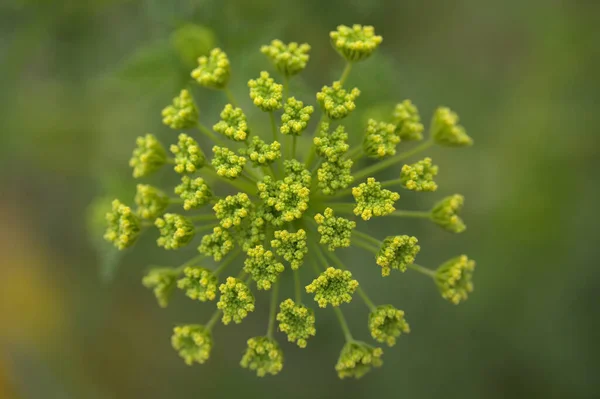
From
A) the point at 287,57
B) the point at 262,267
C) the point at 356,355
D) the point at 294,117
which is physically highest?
A: the point at 287,57

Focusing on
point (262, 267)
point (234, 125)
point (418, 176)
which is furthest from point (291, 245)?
point (418, 176)

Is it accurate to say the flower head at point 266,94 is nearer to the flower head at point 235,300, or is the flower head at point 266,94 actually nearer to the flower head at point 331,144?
the flower head at point 331,144

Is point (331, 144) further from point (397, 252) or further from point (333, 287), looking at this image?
point (333, 287)

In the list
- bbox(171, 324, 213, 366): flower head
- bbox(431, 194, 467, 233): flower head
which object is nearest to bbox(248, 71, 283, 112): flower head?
bbox(431, 194, 467, 233): flower head

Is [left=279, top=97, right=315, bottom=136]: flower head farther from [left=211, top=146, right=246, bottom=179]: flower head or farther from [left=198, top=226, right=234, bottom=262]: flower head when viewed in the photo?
[left=198, top=226, right=234, bottom=262]: flower head

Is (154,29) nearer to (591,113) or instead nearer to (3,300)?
(3,300)

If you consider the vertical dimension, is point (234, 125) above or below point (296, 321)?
above

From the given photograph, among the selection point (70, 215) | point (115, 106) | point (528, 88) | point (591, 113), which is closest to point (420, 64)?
point (528, 88)
